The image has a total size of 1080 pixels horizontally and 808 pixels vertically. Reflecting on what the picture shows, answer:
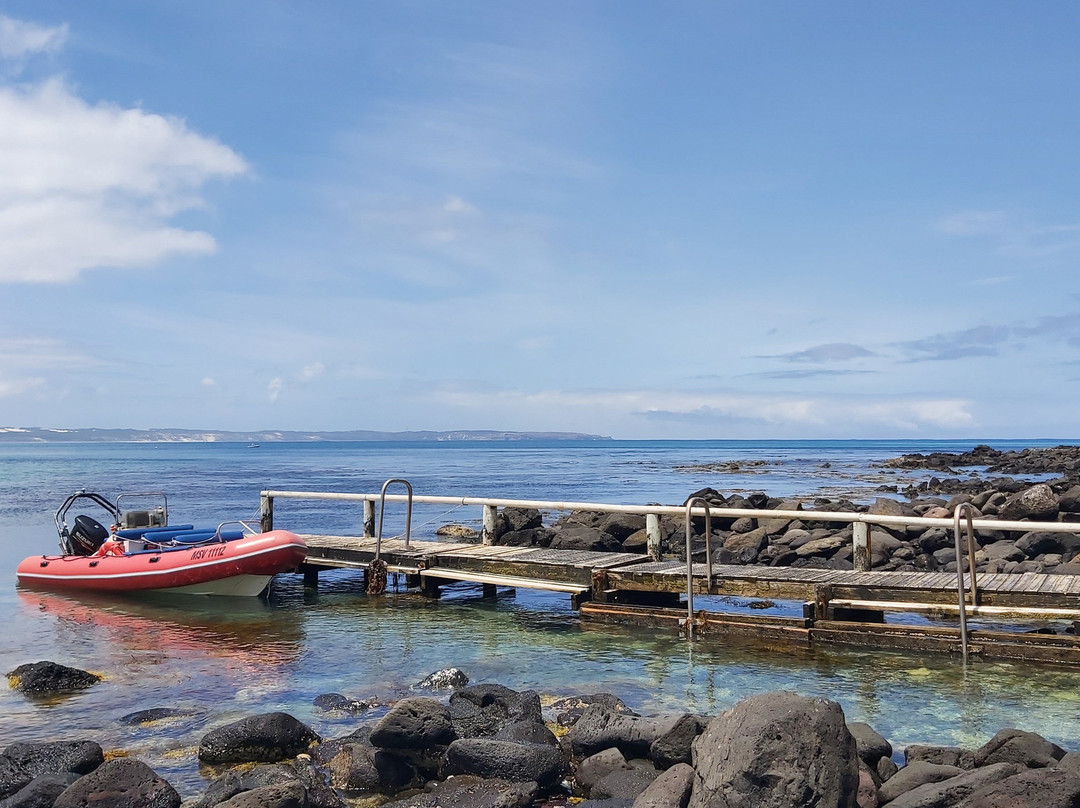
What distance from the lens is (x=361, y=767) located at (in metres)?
7.19

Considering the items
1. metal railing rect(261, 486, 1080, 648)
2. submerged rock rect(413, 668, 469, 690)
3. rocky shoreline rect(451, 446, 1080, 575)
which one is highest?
metal railing rect(261, 486, 1080, 648)

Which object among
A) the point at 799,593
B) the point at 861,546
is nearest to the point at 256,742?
the point at 799,593

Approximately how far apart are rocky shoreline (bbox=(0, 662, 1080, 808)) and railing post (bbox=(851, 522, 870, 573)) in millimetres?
4960

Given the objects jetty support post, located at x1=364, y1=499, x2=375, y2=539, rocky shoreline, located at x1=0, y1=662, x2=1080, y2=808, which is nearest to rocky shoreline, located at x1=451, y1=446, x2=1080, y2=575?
jetty support post, located at x1=364, y1=499, x2=375, y2=539

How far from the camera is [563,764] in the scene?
695 centimetres

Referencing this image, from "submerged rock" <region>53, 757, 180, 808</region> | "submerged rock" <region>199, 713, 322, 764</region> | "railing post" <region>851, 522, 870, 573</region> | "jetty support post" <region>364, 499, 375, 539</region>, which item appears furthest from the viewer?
"jetty support post" <region>364, 499, 375, 539</region>

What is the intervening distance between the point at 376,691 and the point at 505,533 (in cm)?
966

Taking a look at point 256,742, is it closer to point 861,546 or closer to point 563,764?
point 563,764

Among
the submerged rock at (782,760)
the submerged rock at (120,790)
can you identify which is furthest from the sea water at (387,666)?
the submerged rock at (782,760)

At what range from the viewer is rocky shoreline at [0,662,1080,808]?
5180 millimetres

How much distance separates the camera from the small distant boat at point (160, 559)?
14.5 m

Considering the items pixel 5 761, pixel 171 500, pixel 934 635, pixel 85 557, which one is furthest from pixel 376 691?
pixel 171 500

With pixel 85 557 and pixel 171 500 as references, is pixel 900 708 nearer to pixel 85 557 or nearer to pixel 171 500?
pixel 85 557

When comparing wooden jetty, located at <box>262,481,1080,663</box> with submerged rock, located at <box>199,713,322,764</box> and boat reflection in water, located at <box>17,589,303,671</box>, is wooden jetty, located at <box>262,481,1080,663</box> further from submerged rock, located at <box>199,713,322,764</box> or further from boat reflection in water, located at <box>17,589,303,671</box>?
submerged rock, located at <box>199,713,322,764</box>
